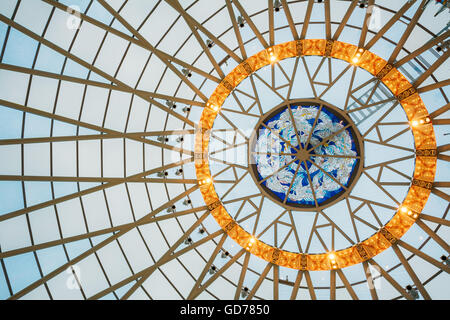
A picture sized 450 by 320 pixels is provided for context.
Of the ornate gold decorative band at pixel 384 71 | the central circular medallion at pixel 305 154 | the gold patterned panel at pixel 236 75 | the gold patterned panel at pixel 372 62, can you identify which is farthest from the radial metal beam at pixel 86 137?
the ornate gold decorative band at pixel 384 71

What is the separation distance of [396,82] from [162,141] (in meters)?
12.2

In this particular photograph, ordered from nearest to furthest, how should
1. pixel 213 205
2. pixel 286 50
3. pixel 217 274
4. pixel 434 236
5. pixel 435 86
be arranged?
pixel 435 86, pixel 434 236, pixel 217 274, pixel 286 50, pixel 213 205

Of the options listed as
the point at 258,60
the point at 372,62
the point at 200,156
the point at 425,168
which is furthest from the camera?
the point at 200,156

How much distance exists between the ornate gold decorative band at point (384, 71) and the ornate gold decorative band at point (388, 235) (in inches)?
317

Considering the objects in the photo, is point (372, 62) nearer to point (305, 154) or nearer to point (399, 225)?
point (305, 154)

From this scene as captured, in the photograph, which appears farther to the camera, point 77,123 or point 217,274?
point 217,274

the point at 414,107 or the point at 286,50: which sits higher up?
the point at 286,50

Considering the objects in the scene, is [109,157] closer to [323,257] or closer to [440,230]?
Result: [323,257]

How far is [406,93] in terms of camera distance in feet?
54.2

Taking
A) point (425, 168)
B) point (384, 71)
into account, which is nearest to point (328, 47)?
point (384, 71)

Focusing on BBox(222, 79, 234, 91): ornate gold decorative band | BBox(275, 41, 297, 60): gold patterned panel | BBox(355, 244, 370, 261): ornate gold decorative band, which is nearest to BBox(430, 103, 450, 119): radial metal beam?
BBox(275, 41, 297, 60): gold patterned panel

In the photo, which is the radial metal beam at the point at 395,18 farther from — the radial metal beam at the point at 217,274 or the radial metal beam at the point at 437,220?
the radial metal beam at the point at 217,274

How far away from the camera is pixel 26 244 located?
16219mm
